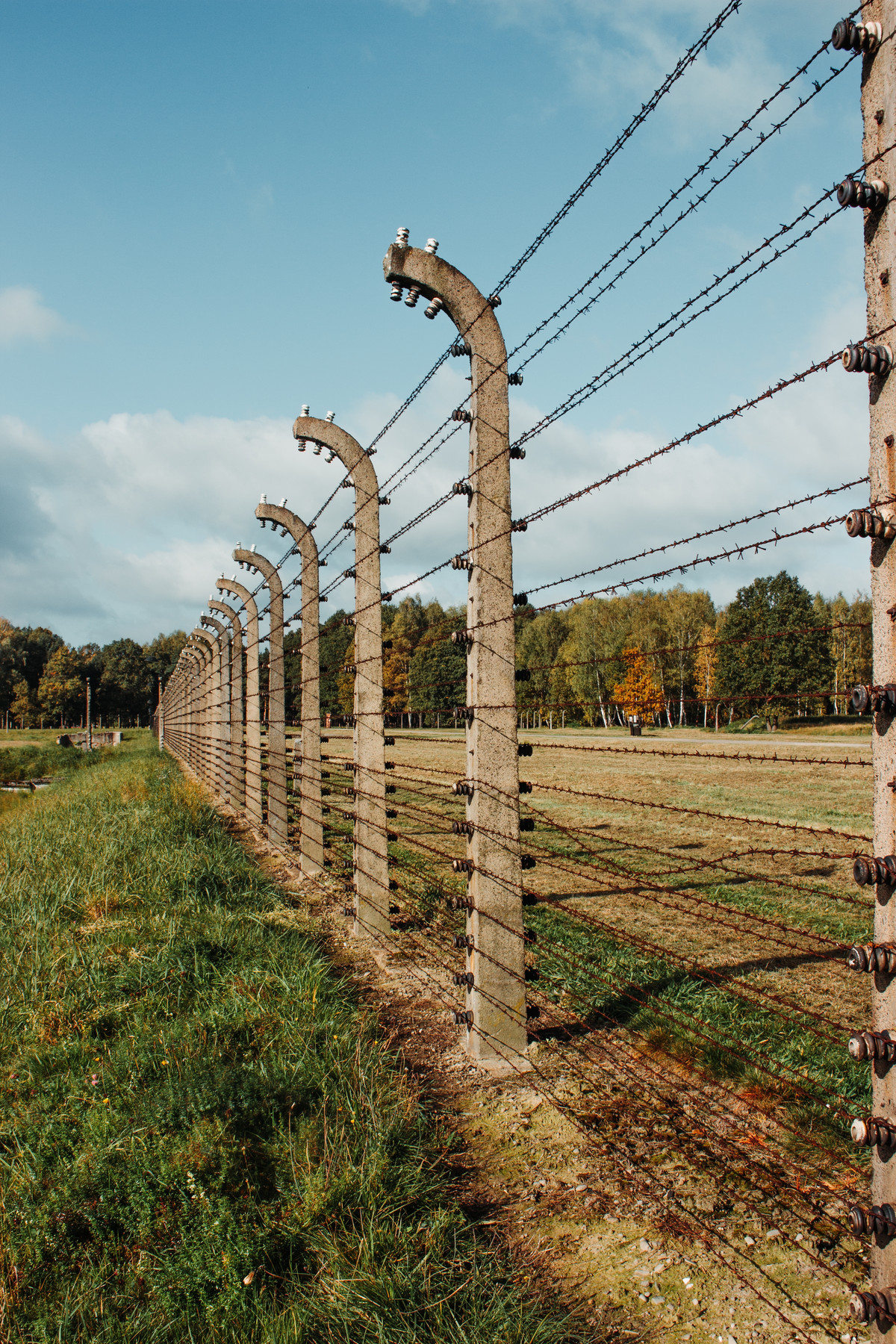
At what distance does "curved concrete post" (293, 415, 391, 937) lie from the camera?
21.9 ft

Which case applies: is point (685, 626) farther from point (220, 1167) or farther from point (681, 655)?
point (220, 1167)

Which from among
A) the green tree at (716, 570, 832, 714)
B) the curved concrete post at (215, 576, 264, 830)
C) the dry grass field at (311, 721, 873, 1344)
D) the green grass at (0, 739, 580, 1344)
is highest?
the green tree at (716, 570, 832, 714)

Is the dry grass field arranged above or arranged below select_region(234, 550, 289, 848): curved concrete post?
below

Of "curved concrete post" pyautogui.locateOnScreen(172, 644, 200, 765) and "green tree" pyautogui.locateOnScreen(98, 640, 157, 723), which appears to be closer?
"curved concrete post" pyautogui.locateOnScreen(172, 644, 200, 765)

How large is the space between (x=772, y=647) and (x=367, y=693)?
53.9 m

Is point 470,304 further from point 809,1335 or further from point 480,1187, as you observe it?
point 809,1335

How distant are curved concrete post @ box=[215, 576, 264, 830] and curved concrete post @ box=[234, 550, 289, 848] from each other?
1.15m

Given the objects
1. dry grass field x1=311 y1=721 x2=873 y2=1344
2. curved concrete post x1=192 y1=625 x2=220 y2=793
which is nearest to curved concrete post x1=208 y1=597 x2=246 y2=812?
curved concrete post x1=192 y1=625 x2=220 y2=793

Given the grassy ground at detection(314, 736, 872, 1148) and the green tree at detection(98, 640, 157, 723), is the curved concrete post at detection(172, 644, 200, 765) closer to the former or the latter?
the grassy ground at detection(314, 736, 872, 1148)

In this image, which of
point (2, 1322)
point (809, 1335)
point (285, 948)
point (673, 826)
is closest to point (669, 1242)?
point (809, 1335)

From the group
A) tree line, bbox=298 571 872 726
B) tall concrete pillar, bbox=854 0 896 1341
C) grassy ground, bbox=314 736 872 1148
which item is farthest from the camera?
tree line, bbox=298 571 872 726

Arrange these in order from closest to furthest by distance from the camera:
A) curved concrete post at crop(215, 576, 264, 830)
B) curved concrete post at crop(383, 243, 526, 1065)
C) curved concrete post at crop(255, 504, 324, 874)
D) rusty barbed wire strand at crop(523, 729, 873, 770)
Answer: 1. rusty barbed wire strand at crop(523, 729, 873, 770)
2. curved concrete post at crop(383, 243, 526, 1065)
3. curved concrete post at crop(255, 504, 324, 874)
4. curved concrete post at crop(215, 576, 264, 830)

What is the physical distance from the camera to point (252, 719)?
12.5m

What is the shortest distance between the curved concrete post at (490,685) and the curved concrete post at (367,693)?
7.73 feet
